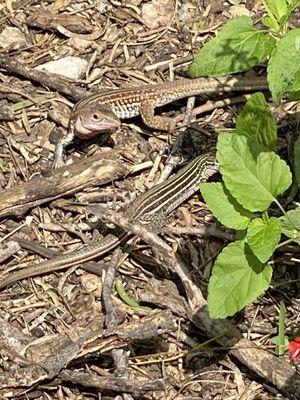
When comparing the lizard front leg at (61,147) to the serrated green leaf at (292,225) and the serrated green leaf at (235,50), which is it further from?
the serrated green leaf at (292,225)

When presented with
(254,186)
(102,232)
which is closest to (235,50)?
(254,186)

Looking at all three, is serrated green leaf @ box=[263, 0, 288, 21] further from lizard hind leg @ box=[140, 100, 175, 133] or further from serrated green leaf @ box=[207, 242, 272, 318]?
lizard hind leg @ box=[140, 100, 175, 133]

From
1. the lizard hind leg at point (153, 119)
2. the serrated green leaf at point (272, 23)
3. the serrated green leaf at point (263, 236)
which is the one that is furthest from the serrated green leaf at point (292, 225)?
the lizard hind leg at point (153, 119)

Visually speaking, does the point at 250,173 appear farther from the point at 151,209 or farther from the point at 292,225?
the point at 151,209

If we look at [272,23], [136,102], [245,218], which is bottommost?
[136,102]

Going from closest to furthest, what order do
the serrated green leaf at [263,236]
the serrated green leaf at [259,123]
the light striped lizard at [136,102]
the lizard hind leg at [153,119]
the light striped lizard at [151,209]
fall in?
1. the serrated green leaf at [263,236]
2. the serrated green leaf at [259,123]
3. the light striped lizard at [151,209]
4. the light striped lizard at [136,102]
5. the lizard hind leg at [153,119]

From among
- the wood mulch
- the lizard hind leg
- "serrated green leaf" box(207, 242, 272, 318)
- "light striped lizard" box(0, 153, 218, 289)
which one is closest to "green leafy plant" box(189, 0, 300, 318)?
"serrated green leaf" box(207, 242, 272, 318)
